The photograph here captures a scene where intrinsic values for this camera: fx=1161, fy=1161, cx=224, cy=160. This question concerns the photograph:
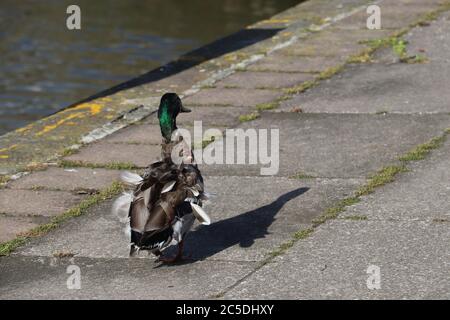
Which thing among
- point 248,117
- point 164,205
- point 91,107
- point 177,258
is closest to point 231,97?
point 248,117

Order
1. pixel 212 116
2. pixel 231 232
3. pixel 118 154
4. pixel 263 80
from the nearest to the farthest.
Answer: pixel 231 232 < pixel 118 154 < pixel 212 116 < pixel 263 80

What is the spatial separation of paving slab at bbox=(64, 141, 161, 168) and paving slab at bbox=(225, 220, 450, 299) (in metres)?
2.01

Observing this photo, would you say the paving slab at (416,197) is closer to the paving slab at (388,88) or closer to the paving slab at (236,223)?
the paving slab at (236,223)

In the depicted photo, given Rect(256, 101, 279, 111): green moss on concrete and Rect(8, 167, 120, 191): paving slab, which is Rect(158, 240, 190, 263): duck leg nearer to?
Rect(8, 167, 120, 191): paving slab

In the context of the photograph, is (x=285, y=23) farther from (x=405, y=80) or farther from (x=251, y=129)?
(x=251, y=129)

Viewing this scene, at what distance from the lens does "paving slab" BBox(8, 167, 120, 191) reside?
26.7 feet

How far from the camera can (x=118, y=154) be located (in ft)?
28.9

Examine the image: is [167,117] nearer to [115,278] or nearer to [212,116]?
[115,278]

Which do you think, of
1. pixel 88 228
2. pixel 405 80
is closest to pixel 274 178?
pixel 88 228

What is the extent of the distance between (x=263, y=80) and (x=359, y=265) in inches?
183

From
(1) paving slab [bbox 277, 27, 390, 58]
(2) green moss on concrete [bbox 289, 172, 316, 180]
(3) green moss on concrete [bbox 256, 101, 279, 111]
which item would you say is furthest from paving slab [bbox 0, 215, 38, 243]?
(1) paving slab [bbox 277, 27, 390, 58]

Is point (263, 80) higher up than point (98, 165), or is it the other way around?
point (263, 80)

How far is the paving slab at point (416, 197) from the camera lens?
723cm

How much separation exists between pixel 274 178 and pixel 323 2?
664 centimetres
